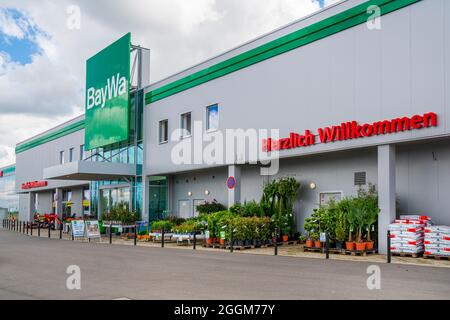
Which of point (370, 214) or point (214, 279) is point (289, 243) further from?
point (214, 279)

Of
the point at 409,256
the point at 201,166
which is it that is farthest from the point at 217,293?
the point at 201,166

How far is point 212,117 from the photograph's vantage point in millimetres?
25031

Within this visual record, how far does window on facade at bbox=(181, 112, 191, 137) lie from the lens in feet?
88.1

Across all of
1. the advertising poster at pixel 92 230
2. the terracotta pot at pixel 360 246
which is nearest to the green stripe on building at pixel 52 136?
the advertising poster at pixel 92 230

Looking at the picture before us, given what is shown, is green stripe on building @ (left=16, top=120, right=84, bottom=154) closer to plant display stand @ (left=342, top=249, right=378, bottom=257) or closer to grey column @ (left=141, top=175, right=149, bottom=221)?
grey column @ (left=141, top=175, right=149, bottom=221)

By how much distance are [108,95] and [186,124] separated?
778cm

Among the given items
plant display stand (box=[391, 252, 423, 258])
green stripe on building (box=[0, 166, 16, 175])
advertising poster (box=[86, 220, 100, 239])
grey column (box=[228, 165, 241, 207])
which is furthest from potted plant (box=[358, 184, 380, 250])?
green stripe on building (box=[0, 166, 16, 175])

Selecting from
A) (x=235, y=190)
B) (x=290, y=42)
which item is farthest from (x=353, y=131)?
(x=235, y=190)

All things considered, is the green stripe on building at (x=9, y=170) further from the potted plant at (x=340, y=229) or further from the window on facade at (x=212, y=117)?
the potted plant at (x=340, y=229)

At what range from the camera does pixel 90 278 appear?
1139cm

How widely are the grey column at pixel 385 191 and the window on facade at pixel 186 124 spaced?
493 inches

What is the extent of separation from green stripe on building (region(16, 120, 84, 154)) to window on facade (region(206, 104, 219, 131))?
59.8 ft

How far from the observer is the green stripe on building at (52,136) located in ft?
136

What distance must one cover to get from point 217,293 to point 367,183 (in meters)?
11.2
